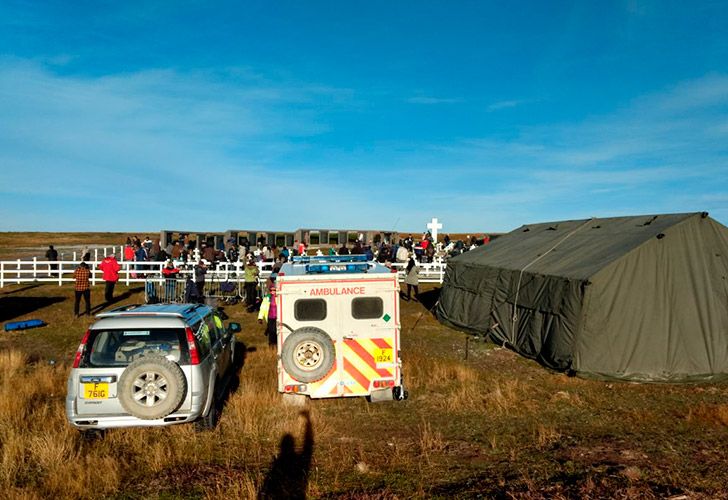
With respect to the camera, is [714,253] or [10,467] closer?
[10,467]

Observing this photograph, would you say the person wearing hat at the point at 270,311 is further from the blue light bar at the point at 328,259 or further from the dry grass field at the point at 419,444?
the dry grass field at the point at 419,444

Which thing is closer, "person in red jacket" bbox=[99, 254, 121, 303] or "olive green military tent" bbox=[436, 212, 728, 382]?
"olive green military tent" bbox=[436, 212, 728, 382]

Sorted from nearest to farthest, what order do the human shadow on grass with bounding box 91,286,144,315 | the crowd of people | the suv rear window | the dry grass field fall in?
the dry grass field
the suv rear window
the crowd of people
the human shadow on grass with bounding box 91,286,144,315

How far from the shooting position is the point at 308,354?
9148 mm

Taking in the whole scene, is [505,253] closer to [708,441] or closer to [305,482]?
[708,441]

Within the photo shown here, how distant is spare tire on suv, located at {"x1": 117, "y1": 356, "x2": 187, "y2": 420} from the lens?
7.26 metres

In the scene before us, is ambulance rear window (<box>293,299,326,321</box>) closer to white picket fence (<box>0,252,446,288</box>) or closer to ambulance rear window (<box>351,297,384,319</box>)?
ambulance rear window (<box>351,297,384,319</box>)

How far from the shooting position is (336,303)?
375 inches

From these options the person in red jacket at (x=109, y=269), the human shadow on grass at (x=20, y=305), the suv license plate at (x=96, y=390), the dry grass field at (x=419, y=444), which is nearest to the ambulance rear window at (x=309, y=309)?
the dry grass field at (x=419, y=444)

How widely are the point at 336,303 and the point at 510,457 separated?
153 inches

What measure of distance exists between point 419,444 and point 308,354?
252 cm

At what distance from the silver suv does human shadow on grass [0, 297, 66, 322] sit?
48.3 ft

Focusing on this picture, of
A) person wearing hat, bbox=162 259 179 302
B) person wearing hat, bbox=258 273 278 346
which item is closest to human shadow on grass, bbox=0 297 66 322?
person wearing hat, bbox=162 259 179 302

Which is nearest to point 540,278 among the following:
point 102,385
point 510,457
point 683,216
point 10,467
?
point 683,216
